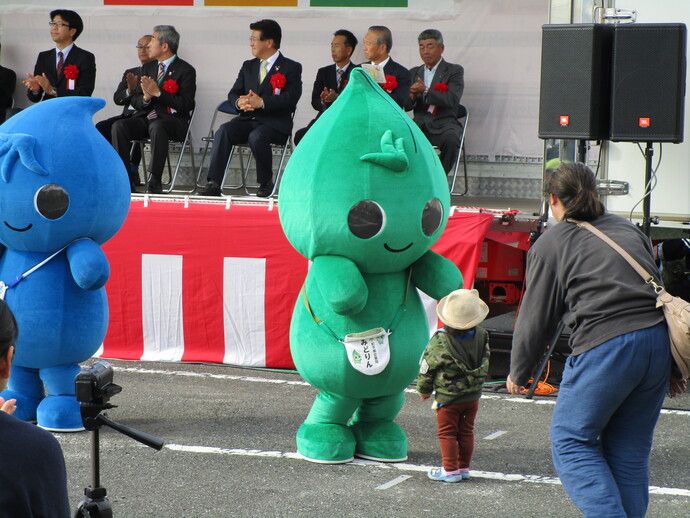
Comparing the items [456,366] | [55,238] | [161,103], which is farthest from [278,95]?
[456,366]

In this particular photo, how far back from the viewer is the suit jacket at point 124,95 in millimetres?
10555

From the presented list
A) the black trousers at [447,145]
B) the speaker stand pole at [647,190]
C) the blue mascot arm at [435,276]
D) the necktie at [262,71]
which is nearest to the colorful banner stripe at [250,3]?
the necktie at [262,71]

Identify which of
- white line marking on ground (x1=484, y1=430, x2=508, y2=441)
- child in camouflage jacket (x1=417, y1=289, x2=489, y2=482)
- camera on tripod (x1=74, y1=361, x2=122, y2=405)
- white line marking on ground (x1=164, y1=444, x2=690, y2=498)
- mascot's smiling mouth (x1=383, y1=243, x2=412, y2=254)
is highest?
mascot's smiling mouth (x1=383, y1=243, x2=412, y2=254)

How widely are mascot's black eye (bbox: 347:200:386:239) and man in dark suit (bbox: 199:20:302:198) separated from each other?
14.5 feet

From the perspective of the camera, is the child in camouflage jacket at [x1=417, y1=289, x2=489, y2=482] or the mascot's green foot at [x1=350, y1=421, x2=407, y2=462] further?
the mascot's green foot at [x1=350, y1=421, x2=407, y2=462]

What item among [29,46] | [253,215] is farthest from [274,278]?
[29,46]

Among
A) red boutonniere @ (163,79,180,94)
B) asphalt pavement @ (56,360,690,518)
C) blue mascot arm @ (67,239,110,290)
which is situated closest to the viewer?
asphalt pavement @ (56,360,690,518)

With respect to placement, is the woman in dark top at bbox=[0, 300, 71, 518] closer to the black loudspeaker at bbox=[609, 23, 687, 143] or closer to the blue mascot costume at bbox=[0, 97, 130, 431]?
the blue mascot costume at bbox=[0, 97, 130, 431]

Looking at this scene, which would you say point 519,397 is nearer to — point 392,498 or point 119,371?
point 392,498

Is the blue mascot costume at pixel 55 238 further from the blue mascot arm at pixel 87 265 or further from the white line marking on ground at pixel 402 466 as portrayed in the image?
the white line marking on ground at pixel 402 466

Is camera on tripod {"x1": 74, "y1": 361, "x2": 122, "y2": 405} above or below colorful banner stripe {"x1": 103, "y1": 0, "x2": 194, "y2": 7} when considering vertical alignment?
below

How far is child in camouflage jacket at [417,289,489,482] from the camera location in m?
4.93

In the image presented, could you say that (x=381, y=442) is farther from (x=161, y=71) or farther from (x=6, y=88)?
(x=6, y=88)

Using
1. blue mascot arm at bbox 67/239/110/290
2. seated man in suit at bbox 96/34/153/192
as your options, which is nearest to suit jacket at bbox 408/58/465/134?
seated man in suit at bbox 96/34/153/192
